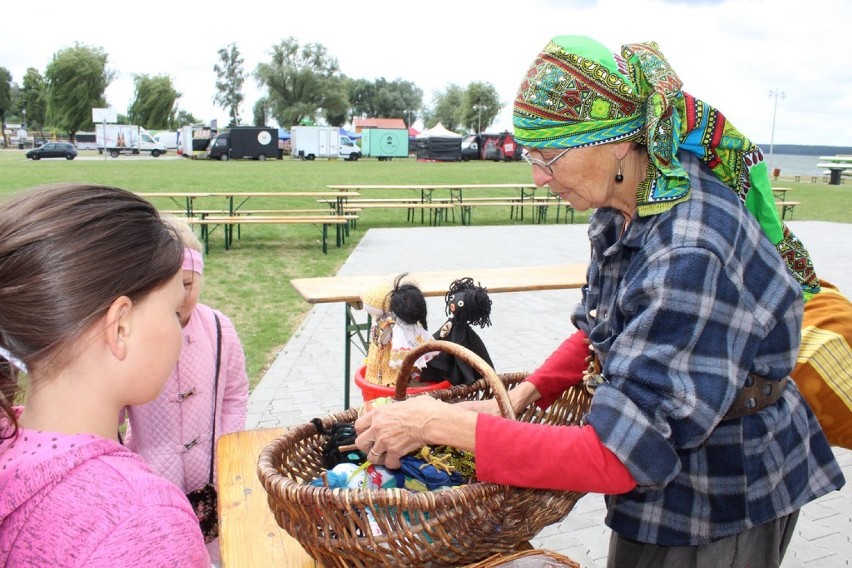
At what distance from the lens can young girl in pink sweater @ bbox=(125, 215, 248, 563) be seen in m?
2.33

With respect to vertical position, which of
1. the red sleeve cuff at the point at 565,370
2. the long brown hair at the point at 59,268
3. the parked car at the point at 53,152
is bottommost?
the red sleeve cuff at the point at 565,370

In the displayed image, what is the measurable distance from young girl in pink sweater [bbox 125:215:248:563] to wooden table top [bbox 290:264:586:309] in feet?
5.62

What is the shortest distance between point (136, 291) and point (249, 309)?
6.24 meters

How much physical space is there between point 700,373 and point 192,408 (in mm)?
1803

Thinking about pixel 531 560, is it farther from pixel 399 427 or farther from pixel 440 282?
pixel 440 282

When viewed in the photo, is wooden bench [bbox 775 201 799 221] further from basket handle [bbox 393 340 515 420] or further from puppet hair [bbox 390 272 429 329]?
basket handle [bbox 393 340 515 420]

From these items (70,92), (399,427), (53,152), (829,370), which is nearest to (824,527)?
(829,370)

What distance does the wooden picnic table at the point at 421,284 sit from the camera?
4473 mm

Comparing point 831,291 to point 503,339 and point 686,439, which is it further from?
point 503,339

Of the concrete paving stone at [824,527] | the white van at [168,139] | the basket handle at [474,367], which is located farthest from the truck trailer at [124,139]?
the basket handle at [474,367]

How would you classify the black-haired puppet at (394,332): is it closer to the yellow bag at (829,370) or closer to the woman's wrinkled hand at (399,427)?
the woman's wrinkled hand at (399,427)

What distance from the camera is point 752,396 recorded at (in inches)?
54.2

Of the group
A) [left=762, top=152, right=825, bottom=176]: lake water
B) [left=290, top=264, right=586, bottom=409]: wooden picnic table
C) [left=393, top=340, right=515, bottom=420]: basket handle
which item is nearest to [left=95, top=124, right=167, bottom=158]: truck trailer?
[left=762, top=152, right=825, bottom=176]: lake water

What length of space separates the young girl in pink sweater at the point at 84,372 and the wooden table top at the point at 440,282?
9.74ft
